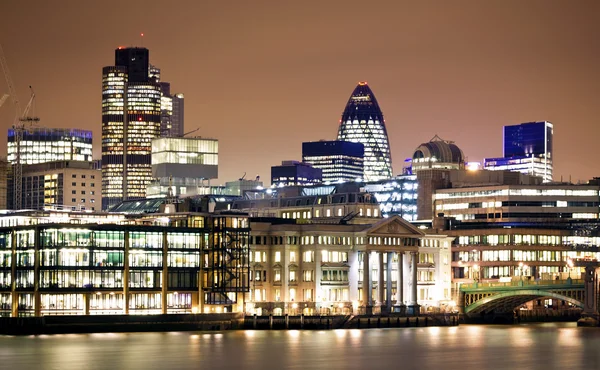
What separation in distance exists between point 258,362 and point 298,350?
14.8 meters

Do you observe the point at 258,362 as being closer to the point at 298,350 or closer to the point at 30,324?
the point at 298,350

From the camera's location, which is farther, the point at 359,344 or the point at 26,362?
the point at 359,344

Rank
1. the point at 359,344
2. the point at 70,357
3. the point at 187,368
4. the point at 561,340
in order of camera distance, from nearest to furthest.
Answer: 1. the point at 187,368
2. the point at 70,357
3. the point at 359,344
4. the point at 561,340

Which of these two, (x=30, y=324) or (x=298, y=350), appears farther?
(x=30, y=324)

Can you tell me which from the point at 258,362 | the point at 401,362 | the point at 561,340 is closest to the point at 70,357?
the point at 258,362

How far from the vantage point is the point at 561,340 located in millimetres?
196625

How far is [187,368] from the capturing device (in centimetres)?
15162

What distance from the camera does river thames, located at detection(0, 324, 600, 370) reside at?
156 meters

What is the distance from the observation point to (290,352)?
16962cm

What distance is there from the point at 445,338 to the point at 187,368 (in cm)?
5509

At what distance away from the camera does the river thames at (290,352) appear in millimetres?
156375

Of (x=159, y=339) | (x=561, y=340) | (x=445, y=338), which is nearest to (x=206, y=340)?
(x=159, y=339)

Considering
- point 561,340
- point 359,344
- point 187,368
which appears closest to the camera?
point 187,368

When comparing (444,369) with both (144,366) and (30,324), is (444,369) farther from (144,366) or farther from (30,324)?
(30,324)
